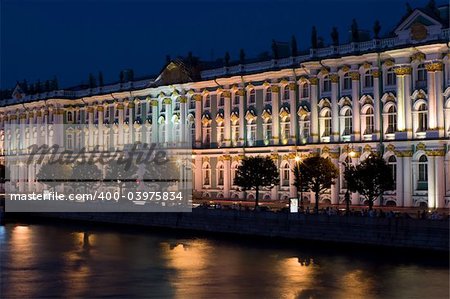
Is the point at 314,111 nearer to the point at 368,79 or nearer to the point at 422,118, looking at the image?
the point at 368,79

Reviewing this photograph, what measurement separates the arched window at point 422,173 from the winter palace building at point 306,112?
0.22ft

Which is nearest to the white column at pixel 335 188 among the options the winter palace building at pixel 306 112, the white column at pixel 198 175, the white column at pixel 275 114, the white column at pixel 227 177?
the winter palace building at pixel 306 112

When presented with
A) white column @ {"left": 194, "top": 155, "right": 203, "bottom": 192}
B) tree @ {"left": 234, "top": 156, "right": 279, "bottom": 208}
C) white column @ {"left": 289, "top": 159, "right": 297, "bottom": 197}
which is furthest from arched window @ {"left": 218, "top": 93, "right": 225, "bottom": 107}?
tree @ {"left": 234, "top": 156, "right": 279, "bottom": 208}

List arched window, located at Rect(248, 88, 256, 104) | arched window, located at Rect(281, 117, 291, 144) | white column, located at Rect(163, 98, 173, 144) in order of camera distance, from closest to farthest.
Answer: arched window, located at Rect(281, 117, 291, 144) < arched window, located at Rect(248, 88, 256, 104) < white column, located at Rect(163, 98, 173, 144)

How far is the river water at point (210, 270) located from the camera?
35.9 meters

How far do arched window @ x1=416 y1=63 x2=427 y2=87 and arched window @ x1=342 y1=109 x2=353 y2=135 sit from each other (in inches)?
259

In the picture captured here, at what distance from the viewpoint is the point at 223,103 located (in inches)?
3078

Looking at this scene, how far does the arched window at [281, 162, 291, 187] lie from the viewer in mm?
71312

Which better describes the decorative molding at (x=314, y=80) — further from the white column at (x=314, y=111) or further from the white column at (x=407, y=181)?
the white column at (x=407, y=181)

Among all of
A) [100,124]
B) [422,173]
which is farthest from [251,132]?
[100,124]

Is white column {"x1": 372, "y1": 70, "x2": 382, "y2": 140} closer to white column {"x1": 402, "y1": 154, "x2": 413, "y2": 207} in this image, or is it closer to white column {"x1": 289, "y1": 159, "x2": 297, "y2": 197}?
white column {"x1": 402, "y1": 154, "x2": 413, "y2": 207}

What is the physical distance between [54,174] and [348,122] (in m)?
38.8

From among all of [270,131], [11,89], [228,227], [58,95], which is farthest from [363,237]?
[11,89]

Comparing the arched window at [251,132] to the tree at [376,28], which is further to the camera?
the arched window at [251,132]
